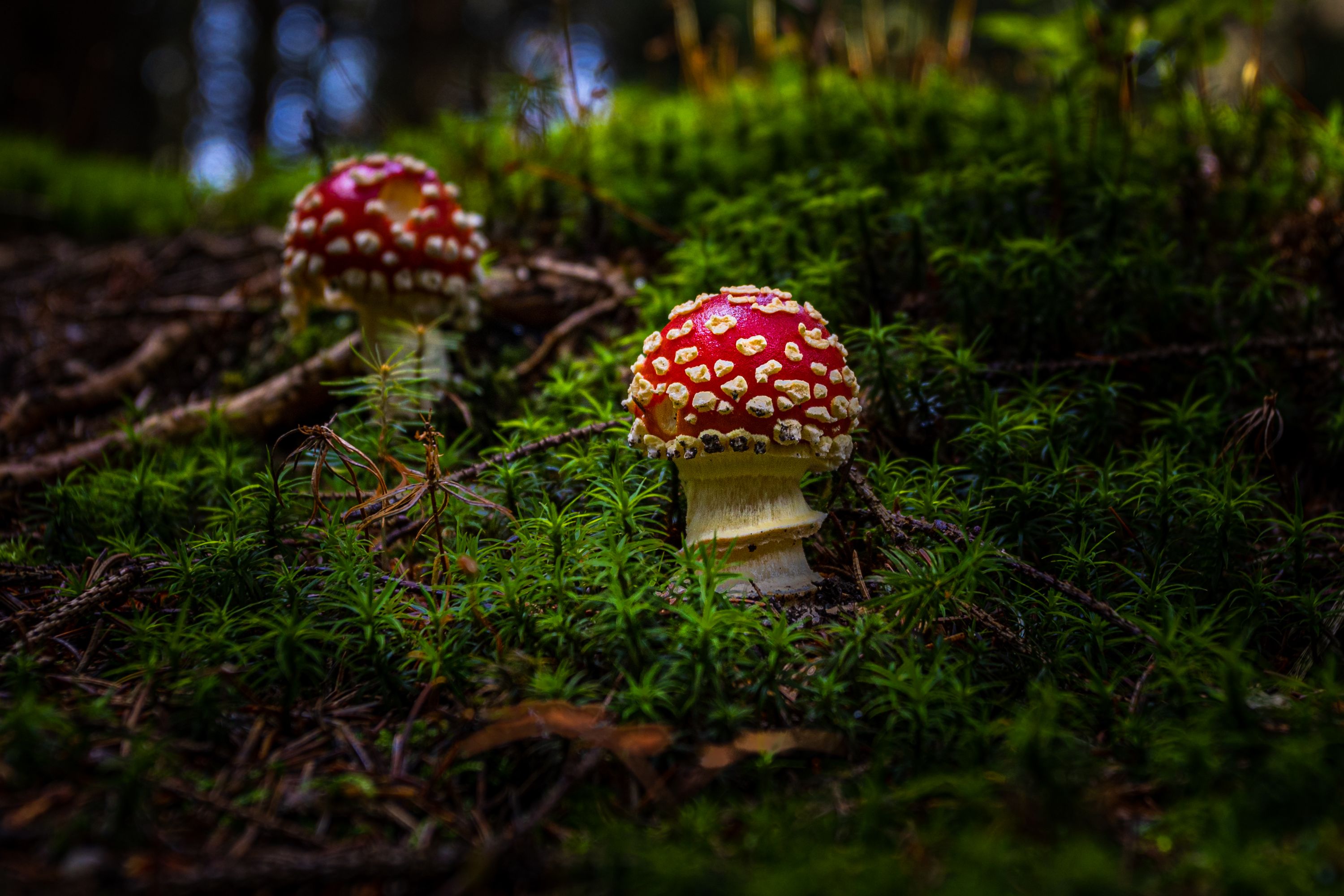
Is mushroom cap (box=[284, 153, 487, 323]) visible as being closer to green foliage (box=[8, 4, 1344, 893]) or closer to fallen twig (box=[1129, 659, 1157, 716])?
green foliage (box=[8, 4, 1344, 893])

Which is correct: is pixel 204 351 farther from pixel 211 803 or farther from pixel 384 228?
pixel 211 803

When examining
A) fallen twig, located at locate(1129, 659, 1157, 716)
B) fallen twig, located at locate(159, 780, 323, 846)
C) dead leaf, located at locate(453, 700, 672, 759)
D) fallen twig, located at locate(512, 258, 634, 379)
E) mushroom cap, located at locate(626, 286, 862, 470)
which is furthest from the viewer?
fallen twig, located at locate(512, 258, 634, 379)

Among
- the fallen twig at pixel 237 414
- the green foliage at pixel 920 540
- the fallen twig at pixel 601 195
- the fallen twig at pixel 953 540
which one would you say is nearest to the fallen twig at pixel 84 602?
the green foliage at pixel 920 540

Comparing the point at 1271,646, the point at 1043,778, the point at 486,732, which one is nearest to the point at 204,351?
the point at 486,732

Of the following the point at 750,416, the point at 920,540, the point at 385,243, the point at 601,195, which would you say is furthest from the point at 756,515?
the point at 601,195

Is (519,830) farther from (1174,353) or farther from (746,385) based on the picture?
(1174,353)

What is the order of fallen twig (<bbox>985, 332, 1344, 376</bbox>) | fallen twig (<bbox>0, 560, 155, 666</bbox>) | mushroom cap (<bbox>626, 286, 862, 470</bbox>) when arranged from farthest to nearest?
fallen twig (<bbox>985, 332, 1344, 376</bbox>) → mushroom cap (<bbox>626, 286, 862, 470</bbox>) → fallen twig (<bbox>0, 560, 155, 666</bbox>)

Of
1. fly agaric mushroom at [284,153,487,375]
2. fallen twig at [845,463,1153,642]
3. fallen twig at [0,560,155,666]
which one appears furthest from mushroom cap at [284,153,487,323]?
fallen twig at [845,463,1153,642]
